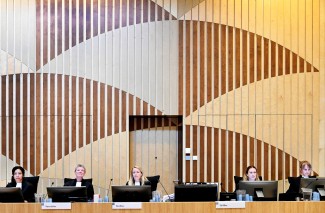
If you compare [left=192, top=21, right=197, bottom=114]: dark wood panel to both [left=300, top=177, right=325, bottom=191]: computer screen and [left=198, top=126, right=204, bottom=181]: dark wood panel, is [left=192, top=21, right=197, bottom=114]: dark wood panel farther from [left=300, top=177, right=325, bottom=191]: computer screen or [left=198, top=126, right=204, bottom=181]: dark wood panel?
[left=300, top=177, right=325, bottom=191]: computer screen

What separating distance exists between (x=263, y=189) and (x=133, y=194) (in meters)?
1.54

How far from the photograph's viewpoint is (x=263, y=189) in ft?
19.7

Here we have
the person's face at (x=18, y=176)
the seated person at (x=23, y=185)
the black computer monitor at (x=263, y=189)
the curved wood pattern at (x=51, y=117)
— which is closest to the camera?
the black computer monitor at (x=263, y=189)

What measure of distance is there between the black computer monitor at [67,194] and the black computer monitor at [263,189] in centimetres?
191

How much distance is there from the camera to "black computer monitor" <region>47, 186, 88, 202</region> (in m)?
5.68

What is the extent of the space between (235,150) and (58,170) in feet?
10.4

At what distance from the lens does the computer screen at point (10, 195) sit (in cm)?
559

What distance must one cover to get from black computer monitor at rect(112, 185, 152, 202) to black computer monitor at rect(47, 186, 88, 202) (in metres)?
0.41

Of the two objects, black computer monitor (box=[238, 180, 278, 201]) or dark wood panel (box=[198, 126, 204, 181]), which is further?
dark wood panel (box=[198, 126, 204, 181])

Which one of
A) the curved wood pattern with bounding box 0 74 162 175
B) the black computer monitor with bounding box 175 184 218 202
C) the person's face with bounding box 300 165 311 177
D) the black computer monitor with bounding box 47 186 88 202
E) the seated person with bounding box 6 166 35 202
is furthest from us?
the curved wood pattern with bounding box 0 74 162 175

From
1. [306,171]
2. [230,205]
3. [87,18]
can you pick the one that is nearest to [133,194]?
[230,205]

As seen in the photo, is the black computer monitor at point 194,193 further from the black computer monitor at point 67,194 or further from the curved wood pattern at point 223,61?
the curved wood pattern at point 223,61

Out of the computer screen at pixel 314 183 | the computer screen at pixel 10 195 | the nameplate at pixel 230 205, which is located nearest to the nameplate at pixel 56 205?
the computer screen at pixel 10 195

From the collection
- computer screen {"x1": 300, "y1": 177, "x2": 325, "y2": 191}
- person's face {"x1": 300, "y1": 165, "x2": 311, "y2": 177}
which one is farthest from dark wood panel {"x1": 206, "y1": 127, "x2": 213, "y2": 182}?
computer screen {"x1": 300, "y1": 177, "x2": 325, "y2": 191}
